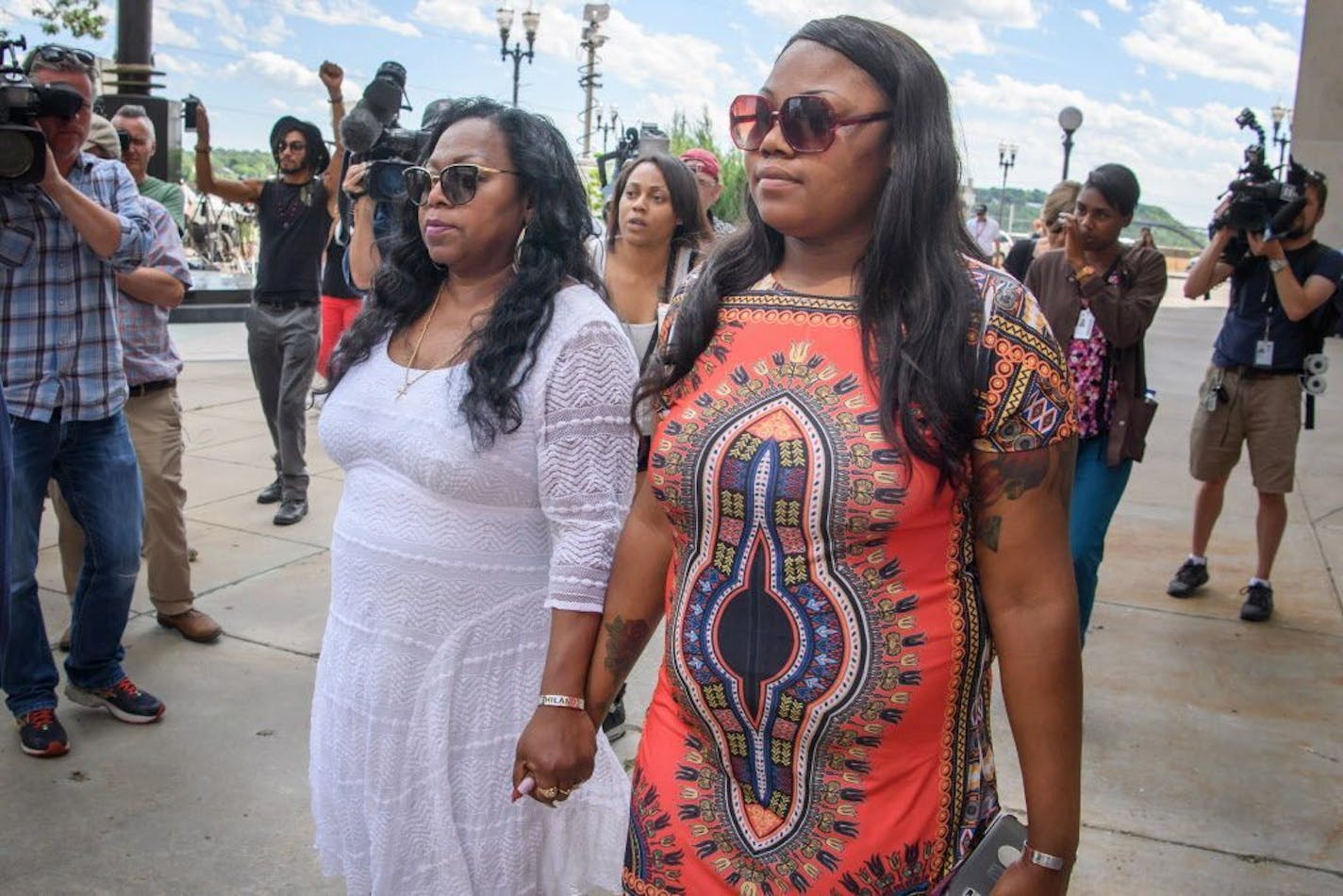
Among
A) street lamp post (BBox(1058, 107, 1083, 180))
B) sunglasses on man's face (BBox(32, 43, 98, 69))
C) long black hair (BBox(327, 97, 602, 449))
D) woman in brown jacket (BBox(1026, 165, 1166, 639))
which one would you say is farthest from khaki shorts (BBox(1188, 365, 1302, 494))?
street lamp post (BBox(1058, 107, 1083, 180))

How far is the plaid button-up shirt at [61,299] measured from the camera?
3.77 meters

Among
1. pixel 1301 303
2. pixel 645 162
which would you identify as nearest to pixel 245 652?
pixel 645 162

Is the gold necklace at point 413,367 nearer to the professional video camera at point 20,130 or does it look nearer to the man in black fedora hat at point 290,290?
the professional video camera at point 20,130

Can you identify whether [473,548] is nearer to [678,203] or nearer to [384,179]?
[384,179]

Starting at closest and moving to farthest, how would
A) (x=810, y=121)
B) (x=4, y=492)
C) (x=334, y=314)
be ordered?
(x=810, y=121), (x=4, y=492), (x=334, y=314)

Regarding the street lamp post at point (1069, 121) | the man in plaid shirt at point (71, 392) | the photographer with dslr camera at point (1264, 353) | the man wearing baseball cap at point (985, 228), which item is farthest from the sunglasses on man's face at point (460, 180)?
the street lamp post at point (1069, 121)

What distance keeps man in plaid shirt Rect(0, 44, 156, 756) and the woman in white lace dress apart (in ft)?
5.74

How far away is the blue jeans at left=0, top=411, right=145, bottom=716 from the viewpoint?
388cm

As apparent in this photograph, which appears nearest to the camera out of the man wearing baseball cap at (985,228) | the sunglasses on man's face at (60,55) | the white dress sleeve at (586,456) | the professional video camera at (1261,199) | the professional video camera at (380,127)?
the white dress sleeve at (586,456)

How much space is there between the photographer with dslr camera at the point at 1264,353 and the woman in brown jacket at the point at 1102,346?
1456 mm

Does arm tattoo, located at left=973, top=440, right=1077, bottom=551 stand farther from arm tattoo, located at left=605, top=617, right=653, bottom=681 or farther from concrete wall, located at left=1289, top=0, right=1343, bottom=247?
concrete wall, located at left=1289, top=0, right=1343, bottom=247

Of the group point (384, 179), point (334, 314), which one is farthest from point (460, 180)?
point (334, 314)

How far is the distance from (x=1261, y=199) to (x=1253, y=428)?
104 centimetres

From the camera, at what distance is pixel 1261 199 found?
18.0 ft
